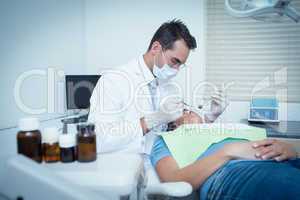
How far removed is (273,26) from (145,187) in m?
1.74

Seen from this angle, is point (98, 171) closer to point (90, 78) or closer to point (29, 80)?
point (29, 80)

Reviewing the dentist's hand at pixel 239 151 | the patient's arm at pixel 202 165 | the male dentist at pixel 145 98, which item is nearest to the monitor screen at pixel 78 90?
the male dentist at pixel 145 98

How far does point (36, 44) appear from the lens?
1.60 metres

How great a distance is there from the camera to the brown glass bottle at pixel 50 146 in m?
0.63

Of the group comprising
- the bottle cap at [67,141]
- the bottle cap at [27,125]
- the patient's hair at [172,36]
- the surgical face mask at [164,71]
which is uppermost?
the patient's hair at [172,36]

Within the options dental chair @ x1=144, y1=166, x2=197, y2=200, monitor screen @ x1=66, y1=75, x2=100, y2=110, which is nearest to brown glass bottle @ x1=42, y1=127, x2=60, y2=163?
dental chair @ x1=144, y1=166, x2=197, y2=200

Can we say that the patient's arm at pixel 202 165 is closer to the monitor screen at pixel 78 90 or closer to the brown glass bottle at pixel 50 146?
the brown glass bottle at pixel 50 146

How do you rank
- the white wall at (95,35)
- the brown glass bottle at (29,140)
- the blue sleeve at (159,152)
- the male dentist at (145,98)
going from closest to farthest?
the brown glass bottle at (29,140), the blue sleeve at (159,152), the male dentist at (145,98), the white wall at (95,35)

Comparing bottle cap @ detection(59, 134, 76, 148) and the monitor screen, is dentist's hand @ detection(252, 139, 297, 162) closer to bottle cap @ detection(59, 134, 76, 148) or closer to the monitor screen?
bottle cap @ detection(59, 134, 76, 148)

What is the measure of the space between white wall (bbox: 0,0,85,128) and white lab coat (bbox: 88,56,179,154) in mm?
432

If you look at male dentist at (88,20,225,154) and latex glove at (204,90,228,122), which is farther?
latex glove at (204,90,228,122)

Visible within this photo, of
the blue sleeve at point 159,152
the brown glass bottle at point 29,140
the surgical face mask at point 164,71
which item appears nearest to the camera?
the brown glass bottle at point 29,140

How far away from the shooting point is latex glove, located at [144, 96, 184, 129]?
1.23m

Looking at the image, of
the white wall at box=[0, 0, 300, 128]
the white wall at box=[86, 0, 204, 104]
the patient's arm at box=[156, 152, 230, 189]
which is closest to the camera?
the patient's arm at box=[156, 152, 230, 189]
